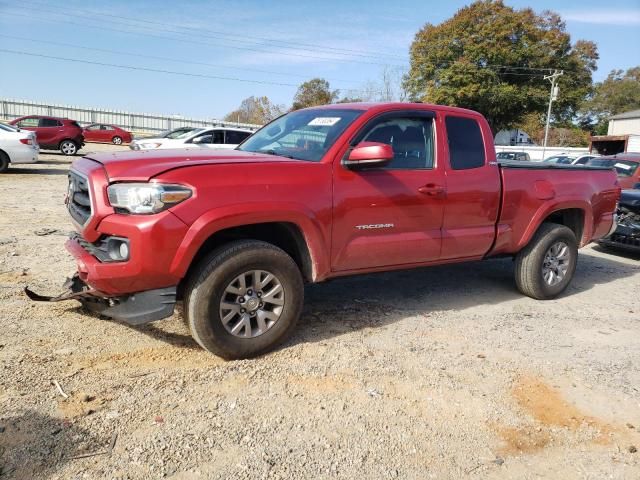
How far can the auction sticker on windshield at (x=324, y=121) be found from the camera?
4.38 meters

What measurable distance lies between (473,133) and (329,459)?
135 inches

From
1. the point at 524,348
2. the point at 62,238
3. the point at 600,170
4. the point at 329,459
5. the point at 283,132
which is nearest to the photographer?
the point at 329,459

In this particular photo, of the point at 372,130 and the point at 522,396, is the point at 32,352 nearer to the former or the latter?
the point at 372,130

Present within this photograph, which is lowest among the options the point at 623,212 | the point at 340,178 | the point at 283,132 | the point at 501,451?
the point at 501,451

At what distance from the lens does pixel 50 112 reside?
3991 cm

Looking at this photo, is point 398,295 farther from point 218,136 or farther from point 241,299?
point 218,136

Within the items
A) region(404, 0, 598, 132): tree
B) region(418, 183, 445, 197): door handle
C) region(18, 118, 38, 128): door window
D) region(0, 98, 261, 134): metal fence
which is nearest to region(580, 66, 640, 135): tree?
region(404, 0, 598, 132): tree

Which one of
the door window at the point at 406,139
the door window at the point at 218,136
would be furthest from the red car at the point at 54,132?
the door window at the point at 406,139

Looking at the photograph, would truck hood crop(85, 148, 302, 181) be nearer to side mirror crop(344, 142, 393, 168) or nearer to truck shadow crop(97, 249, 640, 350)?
side mirror crop(344, 142, 393, 168)

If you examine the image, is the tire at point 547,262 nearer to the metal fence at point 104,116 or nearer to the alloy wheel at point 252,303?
the alloy wheel at point 252,303

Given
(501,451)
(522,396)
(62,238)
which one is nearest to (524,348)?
(522,396)

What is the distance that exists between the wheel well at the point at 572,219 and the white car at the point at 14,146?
13086mm

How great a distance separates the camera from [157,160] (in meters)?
3.58

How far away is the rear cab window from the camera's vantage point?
4777mm
